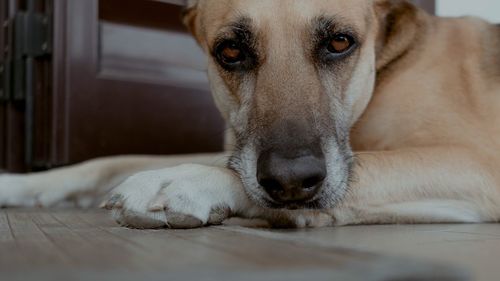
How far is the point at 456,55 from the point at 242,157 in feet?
2.58

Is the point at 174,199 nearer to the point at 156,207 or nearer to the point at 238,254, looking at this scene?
the point at 156,207

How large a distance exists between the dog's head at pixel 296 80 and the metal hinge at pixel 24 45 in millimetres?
1074

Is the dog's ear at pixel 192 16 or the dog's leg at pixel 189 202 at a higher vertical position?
the dog's ear at pixel 192 16

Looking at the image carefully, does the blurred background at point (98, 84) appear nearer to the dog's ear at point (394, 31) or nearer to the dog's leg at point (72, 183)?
the dog's leg at point (72, 183)

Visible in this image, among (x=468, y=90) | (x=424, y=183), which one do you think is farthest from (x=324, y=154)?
(x=468, y=90)

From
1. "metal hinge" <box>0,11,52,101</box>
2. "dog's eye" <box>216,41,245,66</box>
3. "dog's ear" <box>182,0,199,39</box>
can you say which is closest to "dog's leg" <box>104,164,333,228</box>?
"dog's eye" <box>216,41,245,66</box>

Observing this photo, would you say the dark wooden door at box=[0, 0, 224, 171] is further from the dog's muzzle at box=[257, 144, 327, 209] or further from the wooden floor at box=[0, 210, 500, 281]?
the dog's muzzle at box=[257, 144, 327, 209]

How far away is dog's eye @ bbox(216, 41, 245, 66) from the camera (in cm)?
158

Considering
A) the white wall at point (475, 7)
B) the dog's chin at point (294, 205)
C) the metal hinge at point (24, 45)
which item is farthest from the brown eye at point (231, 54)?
the white wall at point (475, 7)

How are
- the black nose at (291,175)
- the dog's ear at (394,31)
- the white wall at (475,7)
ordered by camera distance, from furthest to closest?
the white wall at (475,7) → the dog's ear at (394,31) → the black nose at (291,175)

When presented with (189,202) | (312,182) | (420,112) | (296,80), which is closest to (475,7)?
(420,112)

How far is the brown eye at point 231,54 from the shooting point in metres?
1.58

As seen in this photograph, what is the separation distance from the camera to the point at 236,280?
1.87 feet

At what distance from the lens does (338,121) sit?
5.06 feet
